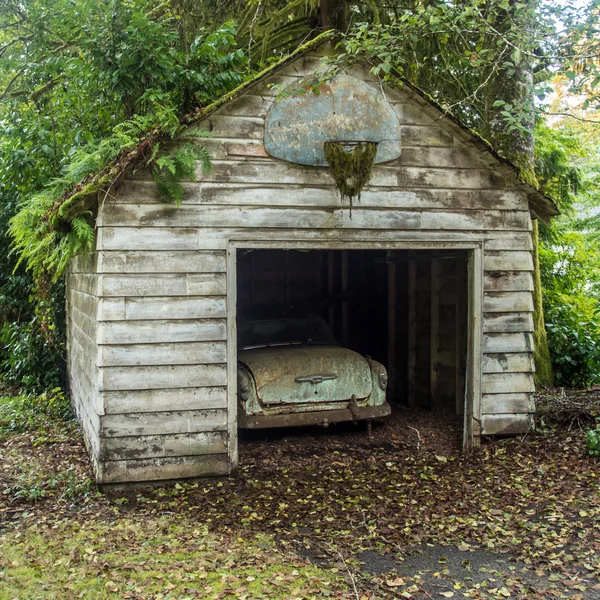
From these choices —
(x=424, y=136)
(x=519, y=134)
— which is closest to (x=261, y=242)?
(x=424, y=136)

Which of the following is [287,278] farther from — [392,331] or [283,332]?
[283,332]

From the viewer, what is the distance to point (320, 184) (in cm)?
659

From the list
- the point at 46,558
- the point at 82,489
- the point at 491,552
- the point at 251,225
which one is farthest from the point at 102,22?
the point at 491,552

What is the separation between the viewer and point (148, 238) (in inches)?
244

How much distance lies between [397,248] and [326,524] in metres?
2.94

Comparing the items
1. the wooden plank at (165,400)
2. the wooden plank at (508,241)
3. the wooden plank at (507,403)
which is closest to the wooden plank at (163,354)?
the wooden plank at (165,400)

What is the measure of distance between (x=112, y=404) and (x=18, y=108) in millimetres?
7000

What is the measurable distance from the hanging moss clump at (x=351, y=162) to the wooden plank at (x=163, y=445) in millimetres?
2831

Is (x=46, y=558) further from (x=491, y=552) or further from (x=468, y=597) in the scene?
(x=491, y=552)

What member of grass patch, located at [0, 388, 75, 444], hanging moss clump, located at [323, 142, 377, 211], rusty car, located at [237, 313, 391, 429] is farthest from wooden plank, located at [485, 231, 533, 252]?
grass patch, located at [0, 388, 75, 444]

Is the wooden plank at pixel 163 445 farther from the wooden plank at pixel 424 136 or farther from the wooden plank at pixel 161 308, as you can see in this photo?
the wooden plank at pixel 424 136

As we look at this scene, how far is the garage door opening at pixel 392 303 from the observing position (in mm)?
8625

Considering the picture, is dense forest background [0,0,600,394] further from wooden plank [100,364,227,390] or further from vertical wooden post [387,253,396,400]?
Answer: vertical wooden post [387,253,396,400]

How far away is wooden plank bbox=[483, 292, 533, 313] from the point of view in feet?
23.4
